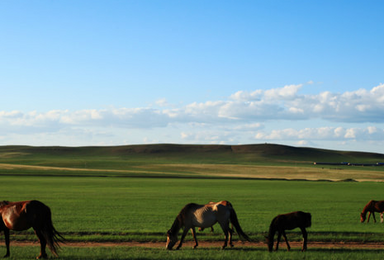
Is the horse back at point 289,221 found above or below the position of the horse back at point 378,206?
above

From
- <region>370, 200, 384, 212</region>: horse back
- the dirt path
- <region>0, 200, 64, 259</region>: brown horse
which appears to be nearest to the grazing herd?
<region>0, 200, 64, 259</region>: brown horse

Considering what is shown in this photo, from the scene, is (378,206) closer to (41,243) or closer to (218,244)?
(218,244)

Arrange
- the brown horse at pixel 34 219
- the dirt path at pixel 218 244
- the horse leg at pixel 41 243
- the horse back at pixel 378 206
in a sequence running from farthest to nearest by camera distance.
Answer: the horse back at pixel 378 206 → the dirt path at pixel 218 244 → the horse leg at pixel 41 243 → the brown horse at pixel 34 219

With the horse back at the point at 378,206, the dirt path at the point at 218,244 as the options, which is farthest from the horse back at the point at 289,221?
the horse back at the point at 378,206

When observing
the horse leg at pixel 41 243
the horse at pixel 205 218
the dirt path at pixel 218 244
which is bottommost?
the dirt path at pixel 218 244

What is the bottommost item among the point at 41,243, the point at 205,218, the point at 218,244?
the point at 218,244

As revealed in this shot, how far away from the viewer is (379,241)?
757 inches

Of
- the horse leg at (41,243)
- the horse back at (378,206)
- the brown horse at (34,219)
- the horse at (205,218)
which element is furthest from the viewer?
the horse back at (378,206)

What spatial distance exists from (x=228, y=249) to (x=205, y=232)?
5.08 metres

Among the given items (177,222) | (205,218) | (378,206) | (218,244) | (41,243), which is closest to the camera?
(41,243)

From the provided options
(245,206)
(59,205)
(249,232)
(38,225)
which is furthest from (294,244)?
(59,205)

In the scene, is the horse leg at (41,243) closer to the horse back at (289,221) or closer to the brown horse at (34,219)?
the brown horse at (34,219)

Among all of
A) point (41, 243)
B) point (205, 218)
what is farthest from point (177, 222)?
point (41, 243)

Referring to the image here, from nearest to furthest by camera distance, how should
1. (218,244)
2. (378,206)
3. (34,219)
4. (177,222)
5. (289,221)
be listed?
(34,219) < (289,221) < (177,222) < (218,244) < (378,206)
